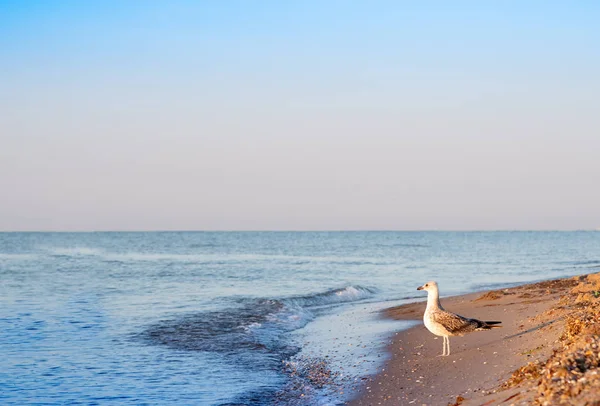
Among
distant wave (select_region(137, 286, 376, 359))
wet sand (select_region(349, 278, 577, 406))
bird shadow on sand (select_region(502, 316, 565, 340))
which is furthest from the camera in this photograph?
distant wave (select_region(137, 286, 376, 359))

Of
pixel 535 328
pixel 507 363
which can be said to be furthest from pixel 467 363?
pixel 535 328

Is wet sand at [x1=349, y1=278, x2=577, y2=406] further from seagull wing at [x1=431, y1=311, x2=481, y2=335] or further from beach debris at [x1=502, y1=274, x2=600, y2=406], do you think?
seagull wing at [x1=431, y1=311, x2=481, y2=335]

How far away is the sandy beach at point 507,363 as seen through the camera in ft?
22.3

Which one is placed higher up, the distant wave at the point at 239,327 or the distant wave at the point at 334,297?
the distant wave at the point at 239,327

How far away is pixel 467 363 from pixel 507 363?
0.92 metres

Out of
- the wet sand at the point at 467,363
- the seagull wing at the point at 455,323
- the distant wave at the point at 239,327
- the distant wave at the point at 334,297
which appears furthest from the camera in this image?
the distant wave at the point at 334,297

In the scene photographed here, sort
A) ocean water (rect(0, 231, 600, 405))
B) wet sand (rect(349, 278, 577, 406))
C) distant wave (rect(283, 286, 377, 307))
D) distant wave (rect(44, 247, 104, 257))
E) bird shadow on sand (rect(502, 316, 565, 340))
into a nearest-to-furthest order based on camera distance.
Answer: wet sand (rect(349, 278, 577, 406)), ocean water (rect(0, 231, 600, 405)), bird shadow on sand (rect(502, 316, 565, 340)), distant wave (rect(283, 286, 377, 307)), distant wave (rect(44, 247, 104, 257))

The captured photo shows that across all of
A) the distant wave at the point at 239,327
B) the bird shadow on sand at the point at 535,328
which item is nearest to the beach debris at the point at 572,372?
the bird shadow on sand at the point at 535,328

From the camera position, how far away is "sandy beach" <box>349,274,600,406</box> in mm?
6785

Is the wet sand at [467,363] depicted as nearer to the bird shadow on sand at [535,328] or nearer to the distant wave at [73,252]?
the bird shadow on sand at [535,328]

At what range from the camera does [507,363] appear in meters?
10.2

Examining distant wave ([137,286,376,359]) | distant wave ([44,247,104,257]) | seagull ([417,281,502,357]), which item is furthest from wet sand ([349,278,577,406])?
distant wave ([44,247,104,257])

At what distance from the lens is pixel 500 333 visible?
521 inches

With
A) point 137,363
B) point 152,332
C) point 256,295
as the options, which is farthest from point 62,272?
point 137,363
